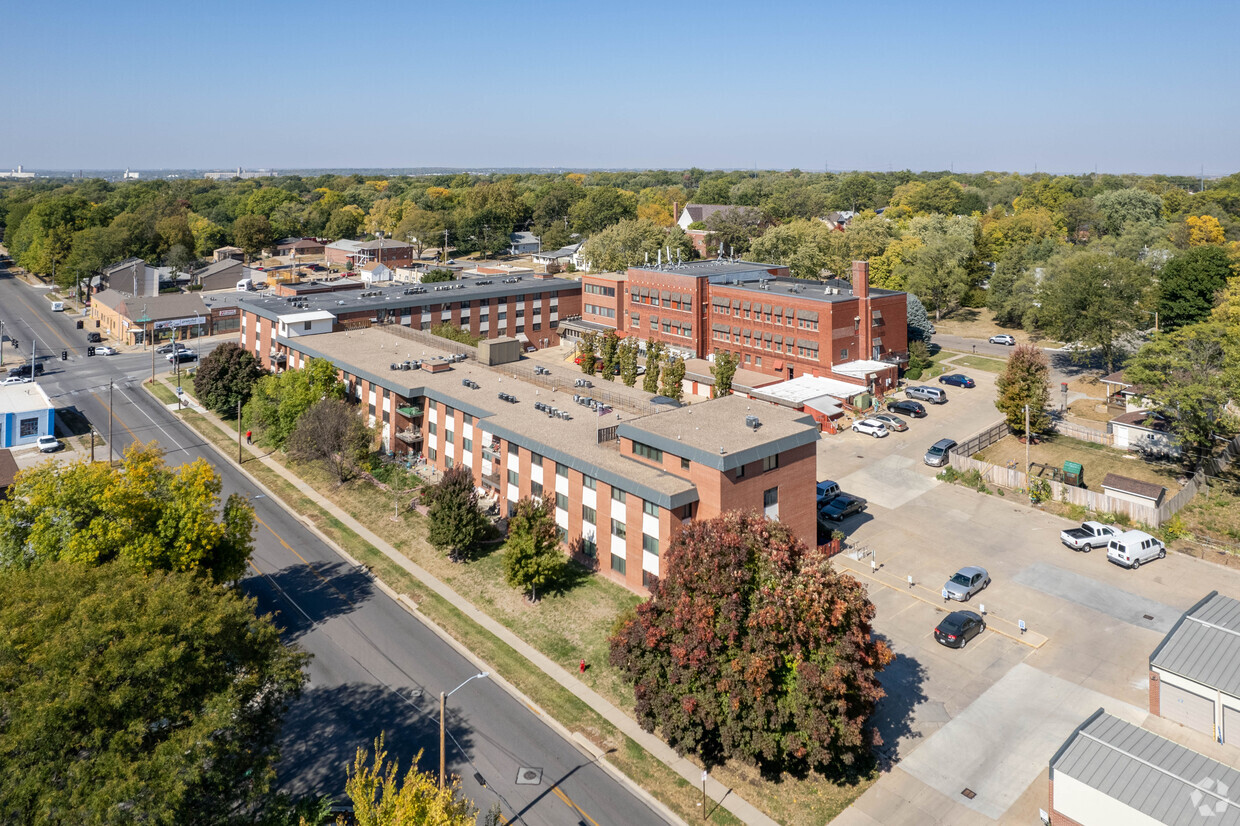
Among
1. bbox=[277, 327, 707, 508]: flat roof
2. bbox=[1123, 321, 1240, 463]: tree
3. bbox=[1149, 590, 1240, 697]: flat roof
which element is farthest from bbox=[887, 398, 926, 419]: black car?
bbox=[1149, 590, 1240, 697]: flat roof

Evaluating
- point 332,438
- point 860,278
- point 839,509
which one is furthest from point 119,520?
point 860,278

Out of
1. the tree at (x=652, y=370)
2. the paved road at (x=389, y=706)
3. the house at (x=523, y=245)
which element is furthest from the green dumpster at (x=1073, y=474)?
the house at (x=523, y=245)

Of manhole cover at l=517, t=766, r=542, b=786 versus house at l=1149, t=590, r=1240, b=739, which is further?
house at l=1149, t=590, r=1240, b=739

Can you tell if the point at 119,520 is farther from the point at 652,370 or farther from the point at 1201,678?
the point at 1201,678

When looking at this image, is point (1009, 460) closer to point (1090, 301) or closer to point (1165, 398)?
point (1165, 398)

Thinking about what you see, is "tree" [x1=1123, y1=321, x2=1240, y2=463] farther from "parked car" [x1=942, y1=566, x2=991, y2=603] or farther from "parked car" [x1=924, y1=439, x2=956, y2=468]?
"parked car" [x1=942, y1=566, x2=991, y2=603]
